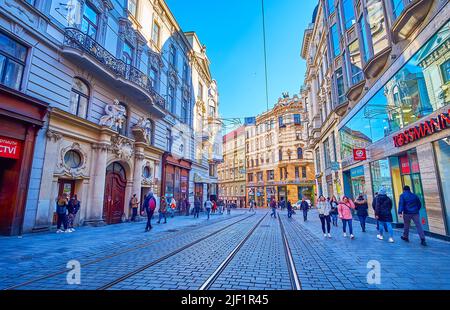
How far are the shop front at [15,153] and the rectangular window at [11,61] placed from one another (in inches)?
36.5

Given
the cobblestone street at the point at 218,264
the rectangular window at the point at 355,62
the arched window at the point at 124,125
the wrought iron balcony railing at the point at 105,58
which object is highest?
the rectangular window at the point at 355,62

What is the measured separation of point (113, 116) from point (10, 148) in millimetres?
5779

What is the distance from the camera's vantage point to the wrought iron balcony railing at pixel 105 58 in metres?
11.6

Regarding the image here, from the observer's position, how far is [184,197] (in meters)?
24.5

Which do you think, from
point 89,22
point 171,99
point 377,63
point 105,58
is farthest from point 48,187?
point 377,63

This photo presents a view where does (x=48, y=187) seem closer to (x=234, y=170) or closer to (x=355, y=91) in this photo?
(x=355, y=91)

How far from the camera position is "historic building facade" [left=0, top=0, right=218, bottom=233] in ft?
32.0

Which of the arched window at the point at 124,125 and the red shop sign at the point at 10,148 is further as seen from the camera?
the arched window at the point at 124,125

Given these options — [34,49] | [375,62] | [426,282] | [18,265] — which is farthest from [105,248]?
[375,62]

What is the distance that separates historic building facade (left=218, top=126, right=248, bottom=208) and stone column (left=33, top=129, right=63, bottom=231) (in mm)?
47774

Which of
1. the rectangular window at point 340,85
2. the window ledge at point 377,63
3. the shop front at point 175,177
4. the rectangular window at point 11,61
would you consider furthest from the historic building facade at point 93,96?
the rectangular window at point 340,85

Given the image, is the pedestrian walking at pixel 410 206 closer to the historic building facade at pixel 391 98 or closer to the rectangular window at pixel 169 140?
the historic building facade at pixel 391 98

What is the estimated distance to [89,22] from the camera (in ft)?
43.8
